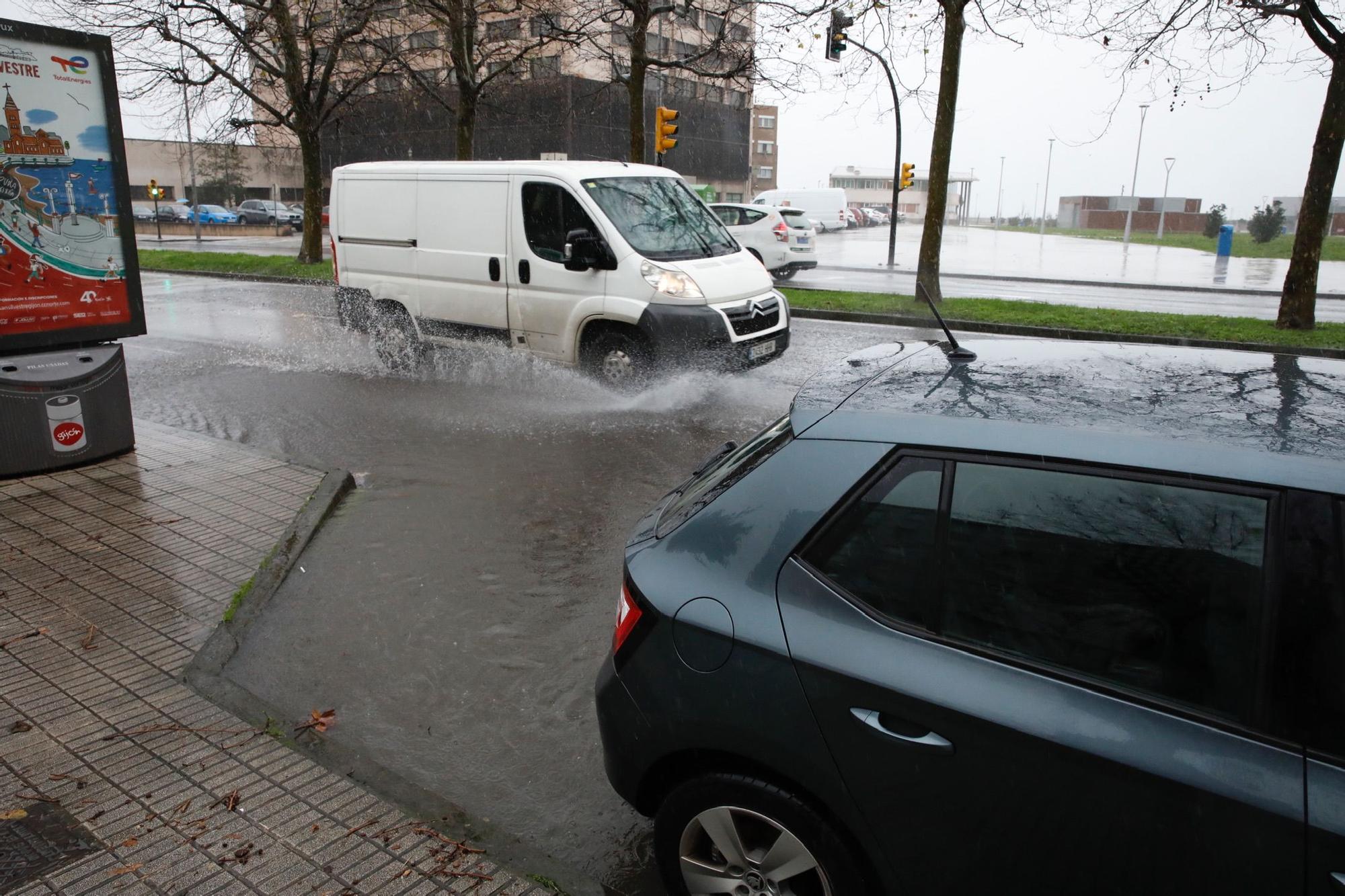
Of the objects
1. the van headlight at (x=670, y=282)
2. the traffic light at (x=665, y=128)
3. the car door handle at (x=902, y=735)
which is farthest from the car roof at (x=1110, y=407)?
the traffic light at (x=665, y=128)

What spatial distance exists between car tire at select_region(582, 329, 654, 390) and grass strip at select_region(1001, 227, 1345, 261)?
83.1ft

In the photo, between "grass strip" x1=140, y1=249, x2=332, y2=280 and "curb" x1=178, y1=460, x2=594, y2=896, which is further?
"grass strip" x1=140, y1=249, x2=332, y2=280

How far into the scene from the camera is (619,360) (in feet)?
30.1

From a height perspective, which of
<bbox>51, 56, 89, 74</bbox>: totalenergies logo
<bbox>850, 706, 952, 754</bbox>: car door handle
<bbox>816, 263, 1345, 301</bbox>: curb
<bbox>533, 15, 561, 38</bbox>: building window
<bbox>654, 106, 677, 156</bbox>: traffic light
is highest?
<bbox>533, 15, 561, 38</bbox>: building window

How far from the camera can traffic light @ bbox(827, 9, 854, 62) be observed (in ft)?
52.5

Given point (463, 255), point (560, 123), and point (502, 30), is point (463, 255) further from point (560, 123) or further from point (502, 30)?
→ point (560, 123)

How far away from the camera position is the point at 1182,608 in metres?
1.97

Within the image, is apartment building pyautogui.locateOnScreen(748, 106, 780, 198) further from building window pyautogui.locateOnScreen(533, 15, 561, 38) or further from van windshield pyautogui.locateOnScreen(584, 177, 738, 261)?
van windshield pyautogui.locateOnScreen(584, 177, 738, 261)

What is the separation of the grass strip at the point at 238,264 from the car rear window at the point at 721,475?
21.0 m

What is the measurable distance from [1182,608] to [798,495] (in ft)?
2.93

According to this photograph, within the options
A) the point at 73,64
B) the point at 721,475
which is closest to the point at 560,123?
the point at 73,64

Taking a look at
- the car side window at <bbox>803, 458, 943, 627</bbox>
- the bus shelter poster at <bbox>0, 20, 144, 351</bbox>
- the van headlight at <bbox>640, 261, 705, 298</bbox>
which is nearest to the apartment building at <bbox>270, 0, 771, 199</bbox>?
the van headlight at <bbox>640, 261, 705, 298</bbox>

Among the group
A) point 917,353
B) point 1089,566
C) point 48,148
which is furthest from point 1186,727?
point 48,148

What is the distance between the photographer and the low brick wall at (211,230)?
5150cm
